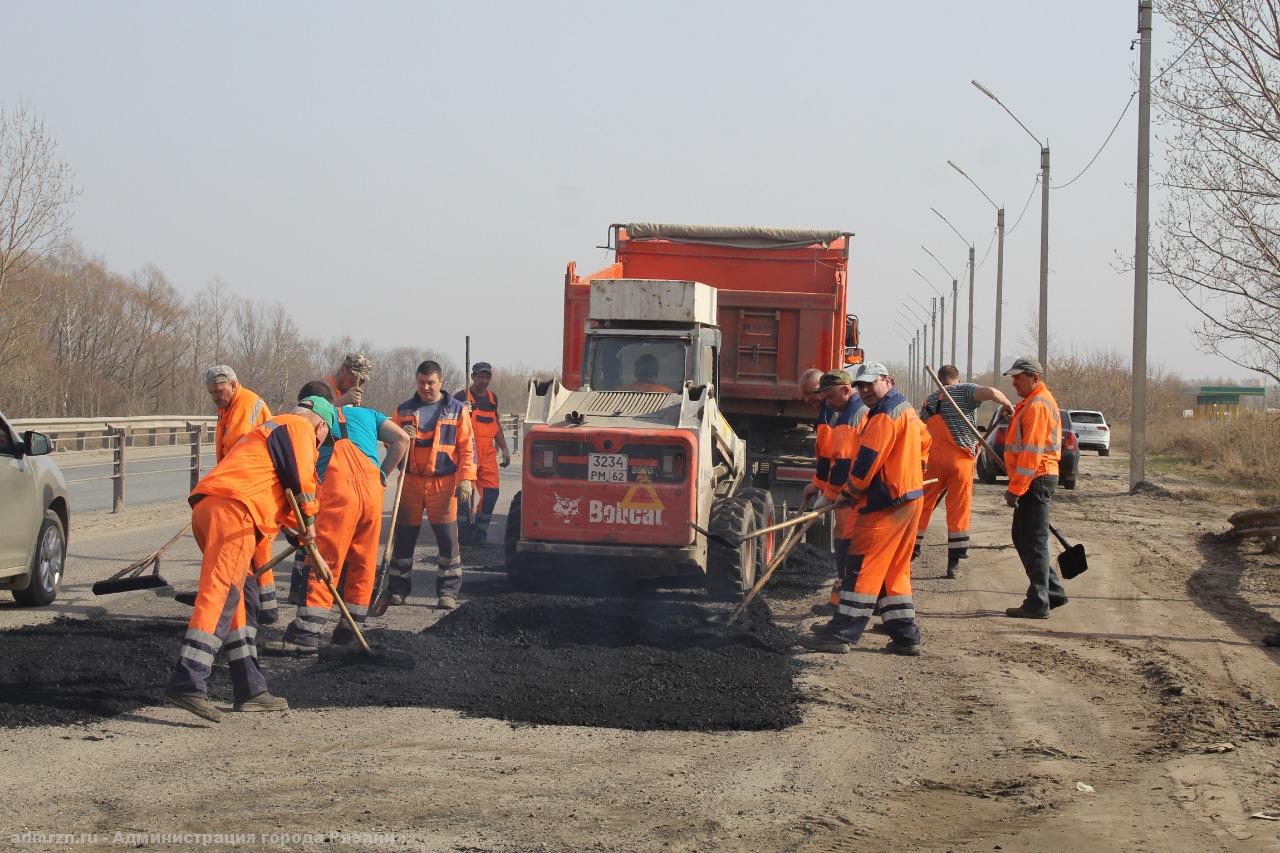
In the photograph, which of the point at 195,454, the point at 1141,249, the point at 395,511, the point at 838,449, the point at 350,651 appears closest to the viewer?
the point at 350,651

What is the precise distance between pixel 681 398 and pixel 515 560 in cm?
187

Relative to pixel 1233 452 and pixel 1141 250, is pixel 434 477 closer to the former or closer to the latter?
pixel 1141 250

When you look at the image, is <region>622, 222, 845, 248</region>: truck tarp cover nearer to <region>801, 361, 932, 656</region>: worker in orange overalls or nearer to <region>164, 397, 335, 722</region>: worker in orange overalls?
<region>801, 361, 932, 656</region>: worker in orange overalls

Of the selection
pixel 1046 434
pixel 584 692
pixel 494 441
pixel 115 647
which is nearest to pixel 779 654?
pixel 584 692

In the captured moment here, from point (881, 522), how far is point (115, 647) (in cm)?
487

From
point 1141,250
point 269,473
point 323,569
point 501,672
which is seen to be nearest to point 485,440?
point 501,672

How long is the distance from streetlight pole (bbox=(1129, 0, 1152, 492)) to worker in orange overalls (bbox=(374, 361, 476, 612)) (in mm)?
15506

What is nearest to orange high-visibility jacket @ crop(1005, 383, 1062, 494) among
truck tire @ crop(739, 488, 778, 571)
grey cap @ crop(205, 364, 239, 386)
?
truck tire @ crop(739, 488, 778, 571)

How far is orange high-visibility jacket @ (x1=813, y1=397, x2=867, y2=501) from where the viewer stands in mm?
9312

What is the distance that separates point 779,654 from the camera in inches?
333

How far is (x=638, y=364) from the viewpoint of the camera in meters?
11.7

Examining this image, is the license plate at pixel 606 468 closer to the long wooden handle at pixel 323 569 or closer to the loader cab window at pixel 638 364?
the loader cab window at pixel 638 364

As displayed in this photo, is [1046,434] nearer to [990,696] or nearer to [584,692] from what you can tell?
[990,696]

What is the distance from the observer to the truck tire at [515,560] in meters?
10.6
